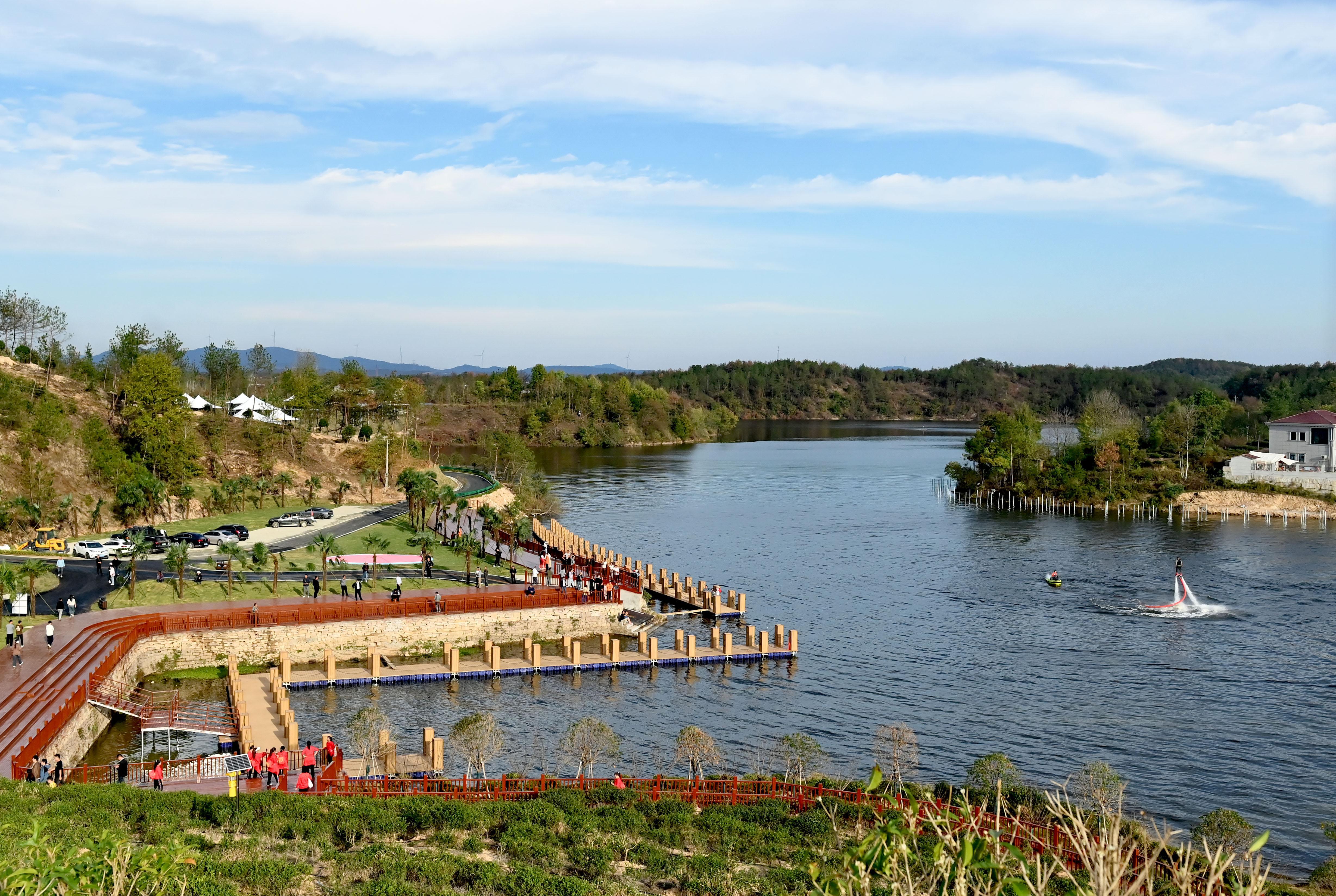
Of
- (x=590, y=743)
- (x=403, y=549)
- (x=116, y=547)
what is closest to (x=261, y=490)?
(x=403, y=549)

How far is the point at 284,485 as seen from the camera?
85.8 meters

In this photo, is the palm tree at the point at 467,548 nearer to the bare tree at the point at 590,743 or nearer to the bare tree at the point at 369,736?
the bare tree at the point at 369,736

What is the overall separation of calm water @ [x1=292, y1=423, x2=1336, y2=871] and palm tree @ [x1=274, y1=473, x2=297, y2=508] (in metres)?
24.8

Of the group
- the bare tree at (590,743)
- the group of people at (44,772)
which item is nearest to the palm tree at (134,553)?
the group of people at (44,772)

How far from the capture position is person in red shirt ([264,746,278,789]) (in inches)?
1242

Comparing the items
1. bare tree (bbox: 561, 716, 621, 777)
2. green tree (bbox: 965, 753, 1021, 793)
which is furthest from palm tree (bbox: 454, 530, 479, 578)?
green tree (bbox: 965, 753, 1021, 793)

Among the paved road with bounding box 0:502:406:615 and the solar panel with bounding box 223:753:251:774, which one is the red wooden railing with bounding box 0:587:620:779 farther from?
the solar panel with bounding box 223:753:251:774

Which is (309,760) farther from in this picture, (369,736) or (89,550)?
(89,550)

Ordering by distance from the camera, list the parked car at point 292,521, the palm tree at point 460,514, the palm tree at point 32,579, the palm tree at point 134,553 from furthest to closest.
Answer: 1. the parked car at point 292,521
2. the palm tree at point 460,514
3. the palm tree at point 134,553
4. the palm tree at point 32,579

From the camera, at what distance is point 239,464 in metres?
94.4

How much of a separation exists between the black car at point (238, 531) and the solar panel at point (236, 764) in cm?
3465

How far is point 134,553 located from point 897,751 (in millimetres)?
35813

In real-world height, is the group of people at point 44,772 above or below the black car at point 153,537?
below

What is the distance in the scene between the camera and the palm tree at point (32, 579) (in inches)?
1882
